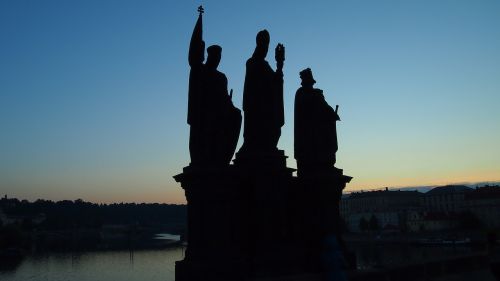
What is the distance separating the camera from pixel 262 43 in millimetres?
9719

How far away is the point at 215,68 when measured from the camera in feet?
30.5

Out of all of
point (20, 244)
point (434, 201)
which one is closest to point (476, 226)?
point (434, 201)

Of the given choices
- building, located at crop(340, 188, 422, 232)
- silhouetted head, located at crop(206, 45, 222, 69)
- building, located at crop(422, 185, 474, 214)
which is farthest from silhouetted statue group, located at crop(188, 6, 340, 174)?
building, located at crop(422, 185, 474, 214)

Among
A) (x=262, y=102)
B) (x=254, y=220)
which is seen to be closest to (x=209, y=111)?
(x=262, y=102)

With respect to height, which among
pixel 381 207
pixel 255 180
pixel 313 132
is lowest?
pixel 381 207

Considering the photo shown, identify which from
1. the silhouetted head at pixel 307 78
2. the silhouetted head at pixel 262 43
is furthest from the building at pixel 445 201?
the silhouetted head at pixel 262 43

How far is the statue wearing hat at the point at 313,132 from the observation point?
995cm

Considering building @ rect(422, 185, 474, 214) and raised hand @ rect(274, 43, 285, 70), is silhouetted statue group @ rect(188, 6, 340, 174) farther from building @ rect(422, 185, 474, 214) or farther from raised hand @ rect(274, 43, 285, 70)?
building @ rect(422, 185, 474, 214)

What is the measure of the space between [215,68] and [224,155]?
1.58m

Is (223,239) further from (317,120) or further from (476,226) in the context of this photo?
(476,226)

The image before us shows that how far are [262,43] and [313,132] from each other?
1923 millimetres

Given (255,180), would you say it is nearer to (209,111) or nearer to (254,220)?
(254,220)

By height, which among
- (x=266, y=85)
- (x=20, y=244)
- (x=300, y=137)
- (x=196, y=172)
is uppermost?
(x=266, y=85)

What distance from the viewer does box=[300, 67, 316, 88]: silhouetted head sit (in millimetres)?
10430
